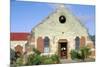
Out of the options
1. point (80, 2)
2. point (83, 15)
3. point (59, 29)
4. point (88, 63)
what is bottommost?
point (88, 63)

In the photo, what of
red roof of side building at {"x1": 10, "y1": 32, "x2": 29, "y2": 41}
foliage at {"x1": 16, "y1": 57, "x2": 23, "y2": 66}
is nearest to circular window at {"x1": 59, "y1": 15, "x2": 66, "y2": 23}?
red roof of side building at {"x1": 10, "y1": 32, "x2": 29, "y2": 41}

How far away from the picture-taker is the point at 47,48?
1.52 meters

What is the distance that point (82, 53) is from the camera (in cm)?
161

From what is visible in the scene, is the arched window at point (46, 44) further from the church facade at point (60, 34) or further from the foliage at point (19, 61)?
the foliage at point (19, 61)

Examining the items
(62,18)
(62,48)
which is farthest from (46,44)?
(62,18)

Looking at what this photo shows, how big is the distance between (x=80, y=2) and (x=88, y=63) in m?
0.47

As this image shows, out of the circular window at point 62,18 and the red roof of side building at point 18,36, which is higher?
the circular window at point 62,18

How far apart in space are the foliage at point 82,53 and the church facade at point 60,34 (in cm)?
3

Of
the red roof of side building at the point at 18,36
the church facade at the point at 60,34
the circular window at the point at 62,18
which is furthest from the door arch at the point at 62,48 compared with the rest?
the red roof of side building at the point at 18,36

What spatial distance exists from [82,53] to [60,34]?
0.23 meters

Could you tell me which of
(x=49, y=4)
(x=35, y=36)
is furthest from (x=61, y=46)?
(x=49, y=4)

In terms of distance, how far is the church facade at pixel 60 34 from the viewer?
4.95 feet

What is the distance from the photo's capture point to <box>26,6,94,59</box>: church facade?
1.51 metres
